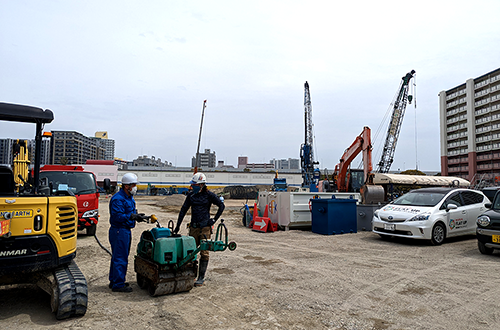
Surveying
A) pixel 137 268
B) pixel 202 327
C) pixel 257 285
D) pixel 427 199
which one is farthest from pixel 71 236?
pixel 427 199

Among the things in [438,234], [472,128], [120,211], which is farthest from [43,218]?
A: [472,128]

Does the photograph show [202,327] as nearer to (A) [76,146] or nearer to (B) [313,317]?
(B) [313,317]

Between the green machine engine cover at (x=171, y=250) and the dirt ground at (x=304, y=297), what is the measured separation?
1.86 feet

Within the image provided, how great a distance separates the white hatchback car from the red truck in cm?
855

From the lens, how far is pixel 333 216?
1188 centimetres

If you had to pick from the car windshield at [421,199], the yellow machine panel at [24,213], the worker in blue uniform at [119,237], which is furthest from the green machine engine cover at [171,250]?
the car windshield at [421,199]

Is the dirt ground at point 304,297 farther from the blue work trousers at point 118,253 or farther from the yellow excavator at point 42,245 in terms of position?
the yellow excavator at point 42,245

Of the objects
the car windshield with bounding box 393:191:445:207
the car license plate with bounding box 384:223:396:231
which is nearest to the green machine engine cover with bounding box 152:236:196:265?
the car license plate with bounding box 384:223:396:231

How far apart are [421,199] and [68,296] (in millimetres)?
9740

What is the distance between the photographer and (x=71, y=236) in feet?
14.4

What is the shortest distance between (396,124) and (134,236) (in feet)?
180

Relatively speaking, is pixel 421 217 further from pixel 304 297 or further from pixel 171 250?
pixel 171 250

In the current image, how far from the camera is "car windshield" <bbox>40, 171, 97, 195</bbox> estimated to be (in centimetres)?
1047

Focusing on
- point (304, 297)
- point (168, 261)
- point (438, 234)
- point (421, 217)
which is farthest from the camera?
point (438, 234)
